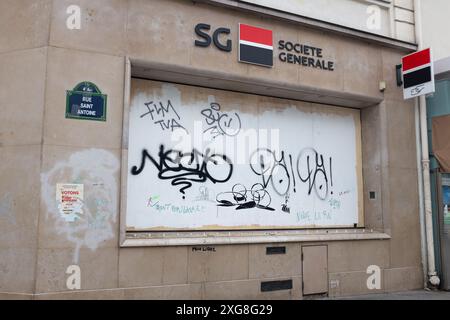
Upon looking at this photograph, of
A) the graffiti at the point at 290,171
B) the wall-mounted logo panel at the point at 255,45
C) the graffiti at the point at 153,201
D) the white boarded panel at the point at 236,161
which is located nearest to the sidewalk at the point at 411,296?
the white boarded panel at the point at 236,161

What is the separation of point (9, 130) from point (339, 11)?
617cm

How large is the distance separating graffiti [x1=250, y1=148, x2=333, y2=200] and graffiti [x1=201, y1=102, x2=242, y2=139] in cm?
59

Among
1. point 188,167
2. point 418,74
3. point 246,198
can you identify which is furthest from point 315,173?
point 418,74

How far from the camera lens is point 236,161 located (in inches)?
329

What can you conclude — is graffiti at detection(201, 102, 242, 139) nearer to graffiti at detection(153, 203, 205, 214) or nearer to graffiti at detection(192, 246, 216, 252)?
graffiti at detection(153, 203, 205, 214)

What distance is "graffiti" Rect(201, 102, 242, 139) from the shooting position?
8.20 meters

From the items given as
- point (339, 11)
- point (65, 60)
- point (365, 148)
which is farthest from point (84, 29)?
point (365, 148)

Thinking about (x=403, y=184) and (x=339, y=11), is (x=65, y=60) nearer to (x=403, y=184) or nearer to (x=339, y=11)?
(x=339, y=11)

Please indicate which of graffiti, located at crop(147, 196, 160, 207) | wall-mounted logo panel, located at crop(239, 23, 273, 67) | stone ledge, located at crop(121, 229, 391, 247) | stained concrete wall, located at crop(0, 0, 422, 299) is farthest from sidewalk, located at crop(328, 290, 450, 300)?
wall-mounted logo panel, located at crop(239, 23, 273, 67)

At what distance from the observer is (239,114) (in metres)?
8.48

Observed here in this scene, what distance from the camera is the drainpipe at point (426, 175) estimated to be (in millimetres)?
9164

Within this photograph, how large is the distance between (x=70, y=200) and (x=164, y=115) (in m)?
2.10

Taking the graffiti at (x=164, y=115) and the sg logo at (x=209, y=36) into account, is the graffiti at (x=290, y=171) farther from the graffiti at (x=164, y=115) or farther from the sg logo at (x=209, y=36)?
the sg logo at (x=209, y=36)

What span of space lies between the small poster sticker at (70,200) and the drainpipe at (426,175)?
255 inches
